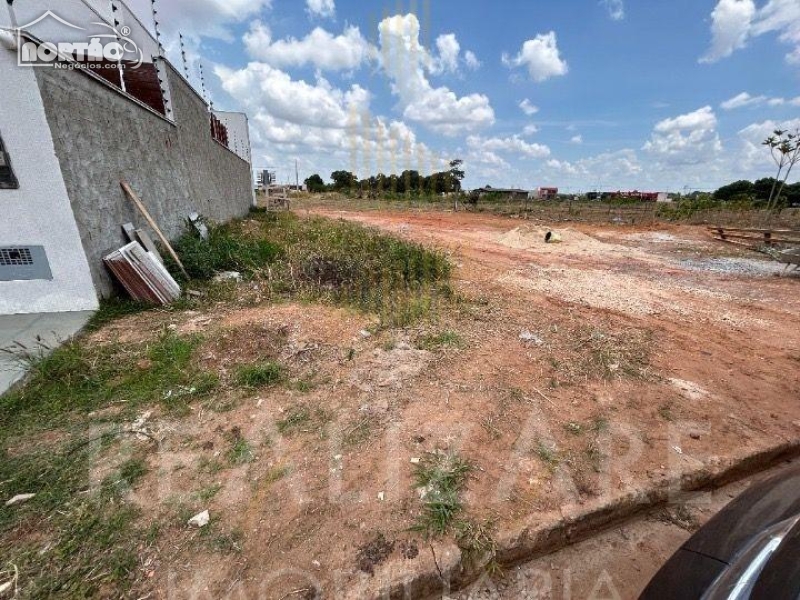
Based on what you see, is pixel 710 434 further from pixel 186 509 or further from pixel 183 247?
pixel 183 247

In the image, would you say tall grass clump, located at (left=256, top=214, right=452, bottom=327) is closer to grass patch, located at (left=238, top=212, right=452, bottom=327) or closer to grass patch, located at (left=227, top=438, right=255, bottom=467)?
grass patch, located at (left=238, top=212, right=452, bottom=327)

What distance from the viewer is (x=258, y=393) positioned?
2.79 metres

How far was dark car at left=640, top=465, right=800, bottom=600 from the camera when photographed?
3.35ft

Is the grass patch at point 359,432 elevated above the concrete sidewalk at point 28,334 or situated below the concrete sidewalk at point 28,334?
below

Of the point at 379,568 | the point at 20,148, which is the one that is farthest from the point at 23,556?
the point at 20,148

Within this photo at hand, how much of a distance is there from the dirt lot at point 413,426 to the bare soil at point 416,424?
0.4 inches

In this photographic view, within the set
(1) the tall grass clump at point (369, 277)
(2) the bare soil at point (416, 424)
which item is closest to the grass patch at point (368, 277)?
(1) the tall grass clump at point (369, 277)

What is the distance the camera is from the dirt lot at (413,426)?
165 cm

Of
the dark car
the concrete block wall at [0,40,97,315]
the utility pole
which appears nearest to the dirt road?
the dark car

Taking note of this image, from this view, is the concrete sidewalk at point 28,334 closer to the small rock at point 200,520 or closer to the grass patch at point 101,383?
the grass patch at point 101,383

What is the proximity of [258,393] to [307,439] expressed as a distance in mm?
708

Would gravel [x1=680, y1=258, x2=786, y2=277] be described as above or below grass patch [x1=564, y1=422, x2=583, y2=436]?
above

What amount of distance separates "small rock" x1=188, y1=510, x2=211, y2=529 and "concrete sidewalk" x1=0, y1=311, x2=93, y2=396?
2107 mm

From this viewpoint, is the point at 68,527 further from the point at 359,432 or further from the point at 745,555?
the point at 745,555
